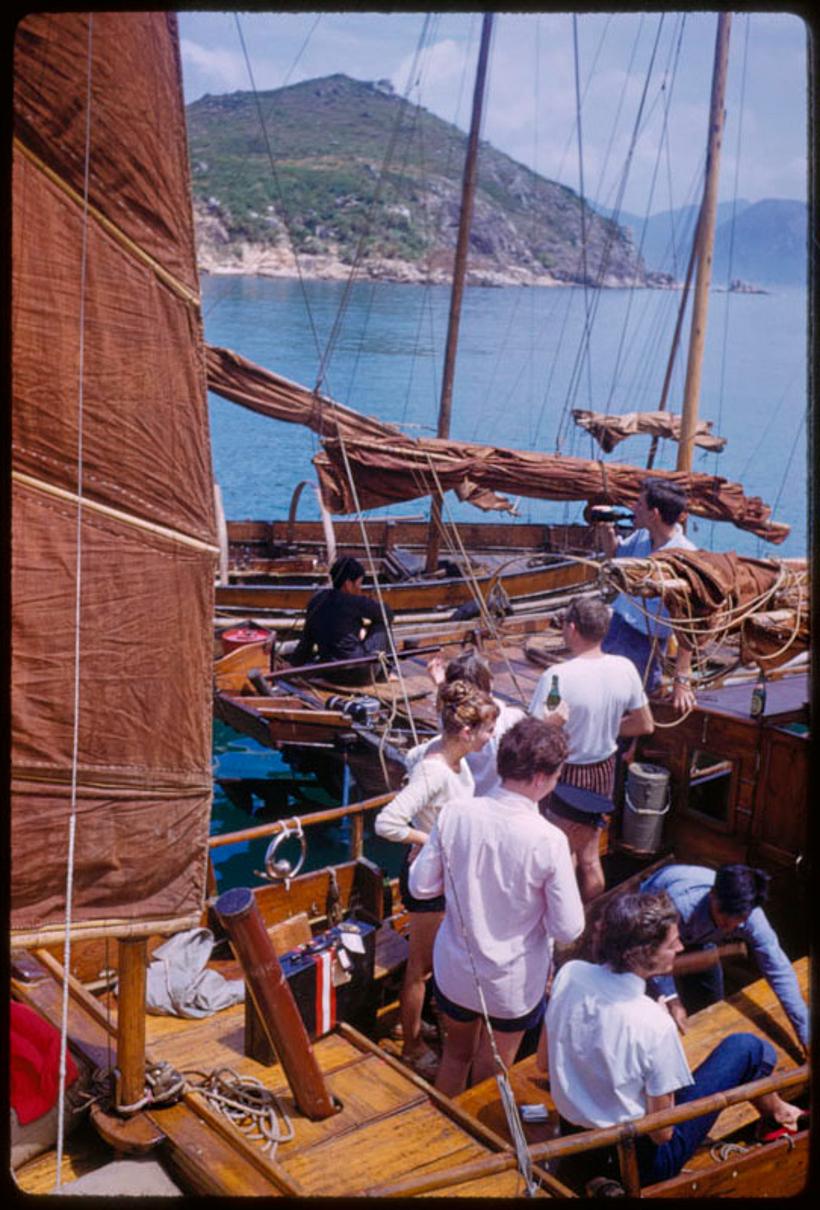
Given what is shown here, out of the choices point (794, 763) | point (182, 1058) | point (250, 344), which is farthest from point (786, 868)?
point (250, 344)

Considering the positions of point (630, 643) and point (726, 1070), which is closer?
point (726, 1070)

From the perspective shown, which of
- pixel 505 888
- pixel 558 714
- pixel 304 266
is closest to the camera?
pixel 505 888

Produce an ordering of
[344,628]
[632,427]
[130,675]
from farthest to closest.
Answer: [632,427], [344,628], [130,675]

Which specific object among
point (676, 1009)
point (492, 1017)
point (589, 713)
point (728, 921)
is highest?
point (589, 713)

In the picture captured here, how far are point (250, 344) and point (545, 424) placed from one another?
63.5 ft

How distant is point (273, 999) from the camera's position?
398cm

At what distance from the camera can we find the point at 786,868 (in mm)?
6969

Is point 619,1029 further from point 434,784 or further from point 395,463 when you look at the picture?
point 395,463

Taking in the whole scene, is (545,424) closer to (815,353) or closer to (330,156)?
(815,353)

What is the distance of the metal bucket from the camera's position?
7305mm

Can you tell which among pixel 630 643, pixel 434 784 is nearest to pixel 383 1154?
pixel 434 784

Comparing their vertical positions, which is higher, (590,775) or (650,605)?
(650,605)

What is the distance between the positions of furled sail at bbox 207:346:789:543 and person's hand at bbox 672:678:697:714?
4381 millimetres

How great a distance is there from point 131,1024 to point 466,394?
59.3 m
